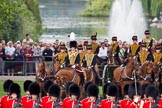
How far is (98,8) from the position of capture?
105 m

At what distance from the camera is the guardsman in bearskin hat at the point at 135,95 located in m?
19.3

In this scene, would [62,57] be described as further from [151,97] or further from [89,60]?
[151,97]

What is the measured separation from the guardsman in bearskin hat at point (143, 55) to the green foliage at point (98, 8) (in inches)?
2934

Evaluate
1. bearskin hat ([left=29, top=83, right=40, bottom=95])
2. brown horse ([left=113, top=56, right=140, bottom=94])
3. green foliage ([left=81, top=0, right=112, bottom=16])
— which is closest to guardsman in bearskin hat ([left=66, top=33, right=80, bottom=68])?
brown horse ([left=113, top=56, right=140, bottom=94])

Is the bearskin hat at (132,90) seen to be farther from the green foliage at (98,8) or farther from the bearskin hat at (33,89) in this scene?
the green foliage at (98,8)

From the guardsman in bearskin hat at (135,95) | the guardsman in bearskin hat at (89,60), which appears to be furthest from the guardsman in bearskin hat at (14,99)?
the guardsman in bearskin hat at (89,60)

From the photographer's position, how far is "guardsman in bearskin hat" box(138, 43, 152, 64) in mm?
25781

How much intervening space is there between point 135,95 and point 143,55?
17.2 feet

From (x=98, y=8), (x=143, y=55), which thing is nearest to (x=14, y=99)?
(x=143, y=55)

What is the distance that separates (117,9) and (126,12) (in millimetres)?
4686

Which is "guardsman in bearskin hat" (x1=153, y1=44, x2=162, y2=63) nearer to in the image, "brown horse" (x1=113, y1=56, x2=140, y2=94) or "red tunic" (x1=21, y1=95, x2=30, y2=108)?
"brown horse" (x1=113, y1=56, x2=140, y2=94)

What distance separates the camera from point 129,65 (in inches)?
1011

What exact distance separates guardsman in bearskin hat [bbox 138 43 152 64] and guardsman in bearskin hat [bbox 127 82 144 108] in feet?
5.13

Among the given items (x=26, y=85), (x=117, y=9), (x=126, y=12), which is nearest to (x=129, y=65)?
(x=26, y=85)
